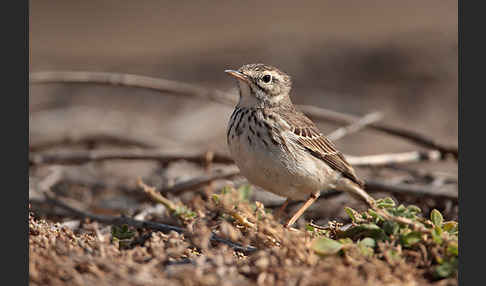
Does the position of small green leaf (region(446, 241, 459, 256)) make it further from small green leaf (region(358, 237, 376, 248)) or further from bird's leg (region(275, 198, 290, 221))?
bird's leg (region(275, 198, 290, 221))

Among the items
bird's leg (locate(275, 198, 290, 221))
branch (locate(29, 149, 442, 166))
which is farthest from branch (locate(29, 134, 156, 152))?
bird's leg (locate(275, 198, 290, 221))

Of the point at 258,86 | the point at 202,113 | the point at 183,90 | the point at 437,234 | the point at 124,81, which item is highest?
the point at 258,86

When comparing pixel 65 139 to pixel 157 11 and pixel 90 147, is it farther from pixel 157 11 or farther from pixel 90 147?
pixel 157 11

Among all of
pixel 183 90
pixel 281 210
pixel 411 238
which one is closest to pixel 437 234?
pixel 411 238

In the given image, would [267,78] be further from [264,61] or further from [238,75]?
[264,61]

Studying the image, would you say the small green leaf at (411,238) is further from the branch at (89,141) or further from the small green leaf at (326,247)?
the branch at (89,141)

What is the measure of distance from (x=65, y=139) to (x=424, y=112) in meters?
5.98

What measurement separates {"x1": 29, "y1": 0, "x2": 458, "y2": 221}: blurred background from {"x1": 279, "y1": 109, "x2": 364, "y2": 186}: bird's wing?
159cm

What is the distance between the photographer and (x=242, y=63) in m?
11.1

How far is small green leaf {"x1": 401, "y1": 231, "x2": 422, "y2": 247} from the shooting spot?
8.38 ft

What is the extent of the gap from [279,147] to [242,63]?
7315 millimetres

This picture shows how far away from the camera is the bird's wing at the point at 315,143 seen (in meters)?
4.27

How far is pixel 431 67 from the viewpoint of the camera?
10.4 m

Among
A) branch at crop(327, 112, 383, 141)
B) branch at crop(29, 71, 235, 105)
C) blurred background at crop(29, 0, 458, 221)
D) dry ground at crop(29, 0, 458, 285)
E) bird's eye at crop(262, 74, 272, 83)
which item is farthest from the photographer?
blurred background at crop(29, 0, 458, 221)
